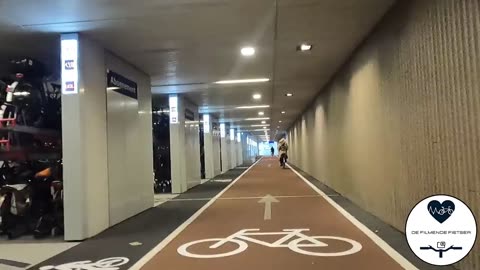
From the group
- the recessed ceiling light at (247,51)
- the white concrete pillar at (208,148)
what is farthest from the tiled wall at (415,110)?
the white concrete pillar at (208,148)

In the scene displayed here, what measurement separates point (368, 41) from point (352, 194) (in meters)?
3.91

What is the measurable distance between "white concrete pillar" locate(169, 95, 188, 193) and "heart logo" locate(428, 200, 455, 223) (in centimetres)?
1256

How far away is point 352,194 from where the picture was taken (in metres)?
10.5

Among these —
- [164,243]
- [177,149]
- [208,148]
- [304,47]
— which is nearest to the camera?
[164,243]

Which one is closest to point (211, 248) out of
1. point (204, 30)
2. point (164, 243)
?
point (164, 243)

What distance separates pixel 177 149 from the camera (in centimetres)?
1438

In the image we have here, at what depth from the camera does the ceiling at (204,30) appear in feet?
19.9

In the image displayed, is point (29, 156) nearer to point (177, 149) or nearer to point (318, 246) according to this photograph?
point (318, 246)

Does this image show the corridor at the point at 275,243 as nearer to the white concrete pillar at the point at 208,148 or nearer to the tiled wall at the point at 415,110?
the tiled wall at the point at 415,110

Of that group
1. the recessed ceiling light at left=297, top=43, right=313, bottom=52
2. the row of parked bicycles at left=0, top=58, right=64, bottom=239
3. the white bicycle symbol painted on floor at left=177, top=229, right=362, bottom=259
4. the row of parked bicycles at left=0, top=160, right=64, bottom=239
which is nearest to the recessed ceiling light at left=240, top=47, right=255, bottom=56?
the recessed ceiling light at left=297, top=43, right=313, bottom=52

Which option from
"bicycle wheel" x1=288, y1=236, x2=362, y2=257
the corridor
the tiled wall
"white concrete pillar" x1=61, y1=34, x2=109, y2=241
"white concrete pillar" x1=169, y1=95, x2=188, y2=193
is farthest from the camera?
"white concrete pillar" x1=169, y1=95, x2=188, y2=193

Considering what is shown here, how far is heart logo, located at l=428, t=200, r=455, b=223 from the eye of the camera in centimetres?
202

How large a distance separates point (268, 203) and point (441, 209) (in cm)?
854

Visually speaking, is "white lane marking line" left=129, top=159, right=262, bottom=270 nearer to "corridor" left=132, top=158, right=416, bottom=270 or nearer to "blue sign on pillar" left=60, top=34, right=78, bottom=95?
"corridor" left=132, top=158, right=416, bottom=270
